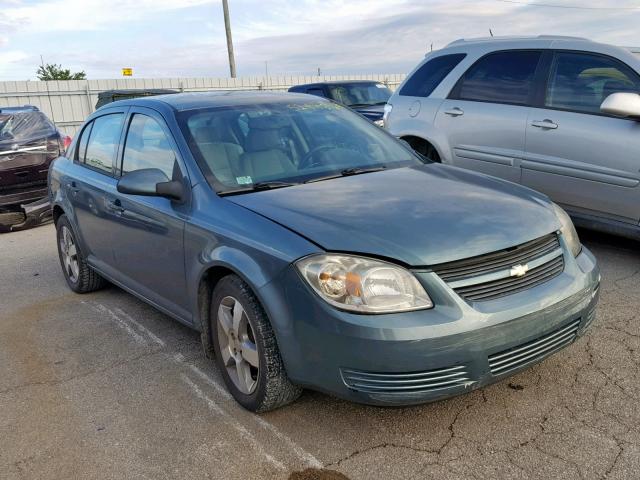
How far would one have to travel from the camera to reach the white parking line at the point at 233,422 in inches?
108

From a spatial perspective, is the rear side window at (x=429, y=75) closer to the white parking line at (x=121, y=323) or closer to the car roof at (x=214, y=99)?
the car roof at (x=214, y=99)

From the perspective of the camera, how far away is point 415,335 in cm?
249

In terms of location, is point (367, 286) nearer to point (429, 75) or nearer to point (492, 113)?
point (492, 113)

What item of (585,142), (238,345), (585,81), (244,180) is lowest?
(238,345)

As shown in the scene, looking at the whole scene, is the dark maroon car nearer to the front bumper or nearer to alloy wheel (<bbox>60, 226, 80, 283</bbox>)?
alloy wheel (<bbox>60, 226, 80, 283</bbox>)

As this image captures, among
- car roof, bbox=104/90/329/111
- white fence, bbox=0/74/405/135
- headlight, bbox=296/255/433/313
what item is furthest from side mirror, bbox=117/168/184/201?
white fence, bbox=0/74/405/135

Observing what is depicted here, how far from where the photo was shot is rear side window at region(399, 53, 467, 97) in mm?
6277

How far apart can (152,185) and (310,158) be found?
37.9 inches

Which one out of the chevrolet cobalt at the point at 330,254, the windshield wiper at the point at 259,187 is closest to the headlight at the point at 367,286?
the chevrolet cobalt at the point at 330,254

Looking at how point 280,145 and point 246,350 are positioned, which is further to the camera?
point 280,145

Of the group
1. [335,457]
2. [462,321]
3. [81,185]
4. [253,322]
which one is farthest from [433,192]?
[81,185]

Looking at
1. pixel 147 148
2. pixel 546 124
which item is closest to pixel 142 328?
pixel 147 148

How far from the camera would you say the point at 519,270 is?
2766 millimetres

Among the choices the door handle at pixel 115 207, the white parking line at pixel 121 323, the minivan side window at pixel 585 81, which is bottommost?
the white parking line at pixel 121 323
